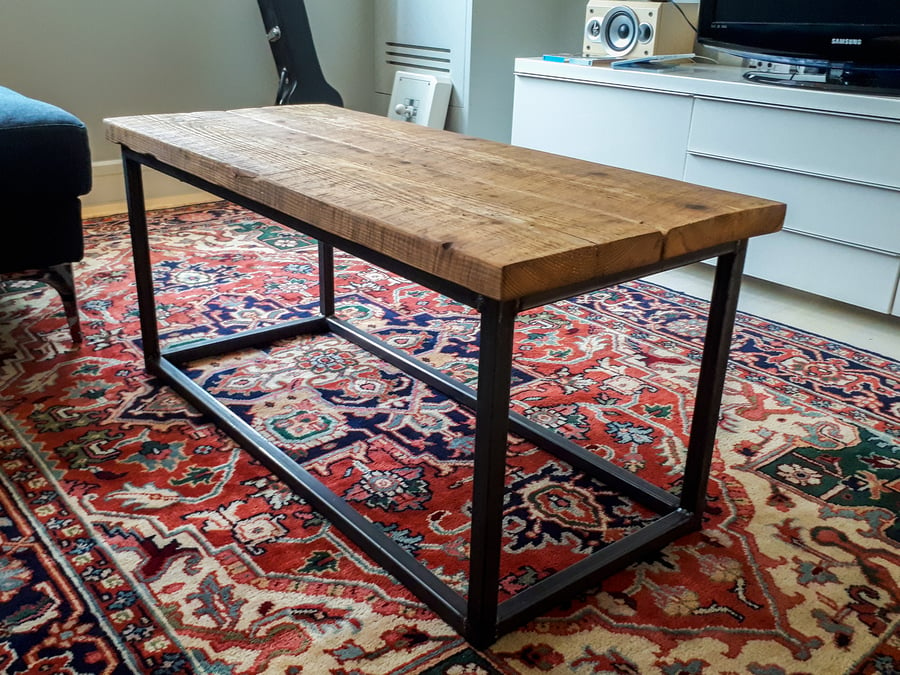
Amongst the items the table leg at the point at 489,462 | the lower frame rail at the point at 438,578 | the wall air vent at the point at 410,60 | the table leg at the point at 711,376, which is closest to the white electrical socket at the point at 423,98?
the wall air vent at the point at 410,60

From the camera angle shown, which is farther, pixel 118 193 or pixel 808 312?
pixel 118 193

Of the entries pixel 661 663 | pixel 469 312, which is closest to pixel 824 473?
pixel 661 663

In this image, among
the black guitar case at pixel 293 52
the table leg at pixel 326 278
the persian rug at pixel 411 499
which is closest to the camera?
the persian rug at pixel 411 499

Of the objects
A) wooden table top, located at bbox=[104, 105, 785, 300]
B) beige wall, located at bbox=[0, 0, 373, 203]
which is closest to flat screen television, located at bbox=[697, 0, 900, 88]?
wooden table top, located at bbox=[104, 105, 785, 300]

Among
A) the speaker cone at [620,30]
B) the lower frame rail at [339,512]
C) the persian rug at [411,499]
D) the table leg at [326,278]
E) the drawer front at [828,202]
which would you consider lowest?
the persian rug at [411,499]

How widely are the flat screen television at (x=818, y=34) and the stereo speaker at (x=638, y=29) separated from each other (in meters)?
0.20

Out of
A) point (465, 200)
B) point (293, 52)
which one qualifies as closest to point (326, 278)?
point (465, 200)

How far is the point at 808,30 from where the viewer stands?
227 cm

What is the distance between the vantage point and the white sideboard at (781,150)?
204cm

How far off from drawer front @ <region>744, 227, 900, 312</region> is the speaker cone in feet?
2.82

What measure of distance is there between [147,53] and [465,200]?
244cm

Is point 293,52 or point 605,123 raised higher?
point 293,52

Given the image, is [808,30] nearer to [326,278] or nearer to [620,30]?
[620,30]

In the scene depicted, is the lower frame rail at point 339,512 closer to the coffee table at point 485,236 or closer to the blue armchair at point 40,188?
the coffee table at point 485,236
